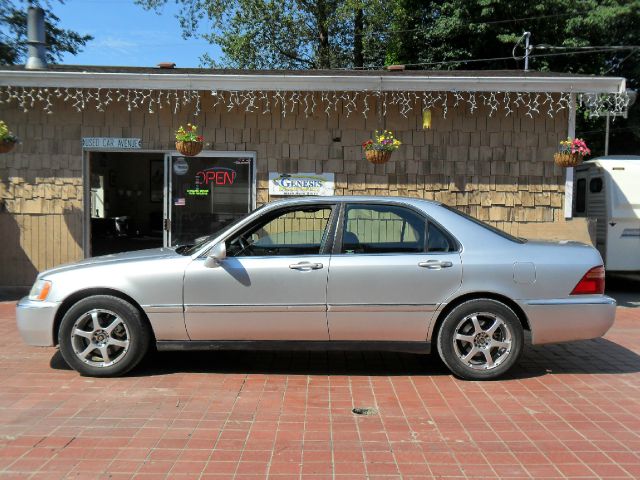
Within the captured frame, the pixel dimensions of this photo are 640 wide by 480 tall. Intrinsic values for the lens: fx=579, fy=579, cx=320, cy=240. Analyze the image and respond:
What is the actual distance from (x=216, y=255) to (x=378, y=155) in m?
4.53

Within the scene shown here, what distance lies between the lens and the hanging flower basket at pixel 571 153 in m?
9.00

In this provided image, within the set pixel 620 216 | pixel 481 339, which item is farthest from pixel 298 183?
pixel 620 216

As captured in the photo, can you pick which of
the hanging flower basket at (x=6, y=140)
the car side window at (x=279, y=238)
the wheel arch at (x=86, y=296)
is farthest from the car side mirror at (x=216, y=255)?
the hanging flower basket at (x=6, y=140)

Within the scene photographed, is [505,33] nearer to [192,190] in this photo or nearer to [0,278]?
[192,190]

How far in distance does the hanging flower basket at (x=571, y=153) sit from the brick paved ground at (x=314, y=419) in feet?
13.0

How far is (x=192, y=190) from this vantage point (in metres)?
9.77

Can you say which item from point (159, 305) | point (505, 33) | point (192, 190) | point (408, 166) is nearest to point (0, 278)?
point (192, 190)

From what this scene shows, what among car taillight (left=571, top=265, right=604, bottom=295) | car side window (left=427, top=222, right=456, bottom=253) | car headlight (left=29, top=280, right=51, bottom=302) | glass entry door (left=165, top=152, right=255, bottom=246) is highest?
glass entry door (left=165, top=152, right=255, bottom=246)

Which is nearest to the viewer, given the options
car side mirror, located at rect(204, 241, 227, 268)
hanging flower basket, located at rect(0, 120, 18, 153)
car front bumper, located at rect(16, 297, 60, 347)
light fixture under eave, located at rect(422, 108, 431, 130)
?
car side mirror, located at rect(204, 241, 227, 268)

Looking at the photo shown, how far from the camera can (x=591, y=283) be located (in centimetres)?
518

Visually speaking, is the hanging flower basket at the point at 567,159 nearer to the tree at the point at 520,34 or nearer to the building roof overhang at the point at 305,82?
the building roof overhang at the point at 305,82

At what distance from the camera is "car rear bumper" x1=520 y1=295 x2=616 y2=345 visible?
16.8 ft

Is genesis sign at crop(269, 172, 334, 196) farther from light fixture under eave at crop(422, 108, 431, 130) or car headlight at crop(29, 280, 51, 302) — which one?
car headlight at crop(29, 280, 51, 302)

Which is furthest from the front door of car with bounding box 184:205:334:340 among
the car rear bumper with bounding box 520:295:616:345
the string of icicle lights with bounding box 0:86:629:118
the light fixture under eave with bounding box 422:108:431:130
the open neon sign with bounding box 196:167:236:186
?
the light fixture under eave with bounding box 422:108:431:130
